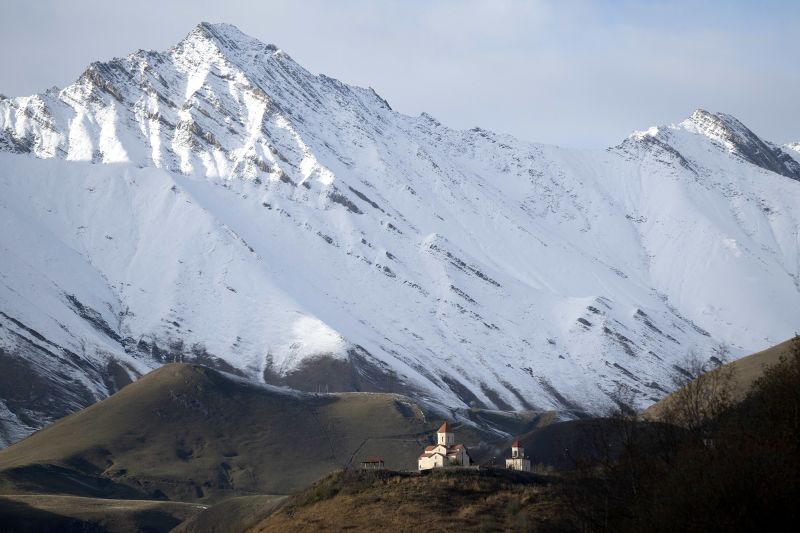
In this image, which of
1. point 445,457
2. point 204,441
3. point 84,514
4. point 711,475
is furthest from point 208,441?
point 711,475

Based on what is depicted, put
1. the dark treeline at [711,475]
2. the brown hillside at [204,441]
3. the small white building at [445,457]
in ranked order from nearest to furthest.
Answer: the dark treeline at [711,475], the small white building at [445,457], the brown hillside at [204,441]

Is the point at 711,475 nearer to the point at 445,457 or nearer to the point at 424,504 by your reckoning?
the point at 424,504

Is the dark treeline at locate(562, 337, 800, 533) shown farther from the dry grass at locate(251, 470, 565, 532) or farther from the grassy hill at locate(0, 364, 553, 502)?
the grassy hill at locate(0, 364, 553, 502)

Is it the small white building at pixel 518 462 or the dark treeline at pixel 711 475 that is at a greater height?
the small white building at pixel 518 462

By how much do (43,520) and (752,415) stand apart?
85.1 meters

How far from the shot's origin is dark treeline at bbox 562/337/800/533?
49.2 metres

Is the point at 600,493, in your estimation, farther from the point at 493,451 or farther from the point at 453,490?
the point at 493,451

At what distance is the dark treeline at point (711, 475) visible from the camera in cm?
4916

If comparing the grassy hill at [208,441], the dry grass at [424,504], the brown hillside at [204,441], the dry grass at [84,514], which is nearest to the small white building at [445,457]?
the dry grass at [424,504]

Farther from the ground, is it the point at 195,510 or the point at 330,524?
the point at 195,510

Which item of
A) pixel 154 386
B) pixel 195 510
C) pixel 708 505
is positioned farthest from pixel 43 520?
pixel 708 505

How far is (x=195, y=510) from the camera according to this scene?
141 m

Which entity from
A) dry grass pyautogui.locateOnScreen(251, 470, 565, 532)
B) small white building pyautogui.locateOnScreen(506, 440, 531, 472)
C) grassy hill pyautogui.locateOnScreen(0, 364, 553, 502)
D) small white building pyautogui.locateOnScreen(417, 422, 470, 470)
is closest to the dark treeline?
dry grass pyautogui.locateOnScreen(251, 470, 565, 532)

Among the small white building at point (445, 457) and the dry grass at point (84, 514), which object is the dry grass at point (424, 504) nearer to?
the small white building at point (445, 457)
